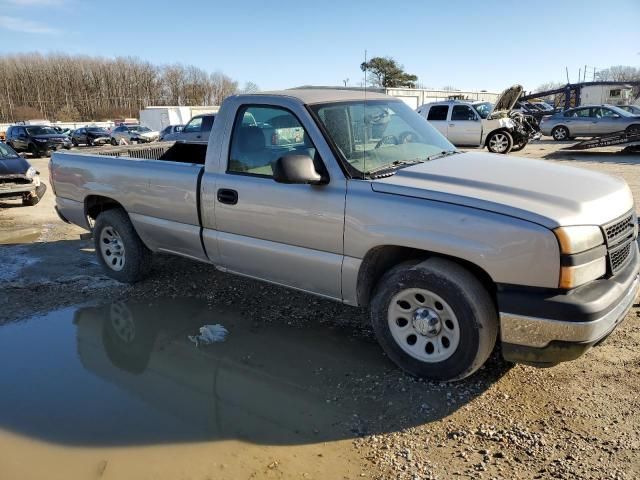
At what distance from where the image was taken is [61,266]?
624 centimetres

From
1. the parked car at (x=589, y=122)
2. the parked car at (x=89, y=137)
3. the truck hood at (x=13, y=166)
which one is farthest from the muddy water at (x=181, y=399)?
the parked car at (x=89, y=137)

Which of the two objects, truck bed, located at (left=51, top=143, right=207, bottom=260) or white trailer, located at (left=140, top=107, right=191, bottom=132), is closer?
truck bed, located at (left=51, top=143, right=207, bottom=260)

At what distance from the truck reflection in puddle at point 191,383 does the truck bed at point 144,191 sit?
0.80 m

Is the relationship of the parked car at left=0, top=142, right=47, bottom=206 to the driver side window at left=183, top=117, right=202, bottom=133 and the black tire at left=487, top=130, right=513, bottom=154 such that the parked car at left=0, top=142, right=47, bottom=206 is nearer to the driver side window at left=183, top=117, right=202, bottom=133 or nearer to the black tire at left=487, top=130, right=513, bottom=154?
the driver side window at left=183, top=117, right=202, bottom=133

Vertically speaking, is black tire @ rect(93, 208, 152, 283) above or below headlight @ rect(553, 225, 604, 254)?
below

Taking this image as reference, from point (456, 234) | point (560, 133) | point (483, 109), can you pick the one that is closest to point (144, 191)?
point (456, 234)

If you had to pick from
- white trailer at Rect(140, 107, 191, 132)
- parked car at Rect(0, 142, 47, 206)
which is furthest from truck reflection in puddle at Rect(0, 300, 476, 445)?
white trailer at Rect(140, 107, 191, 132)

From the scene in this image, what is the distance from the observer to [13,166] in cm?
1086

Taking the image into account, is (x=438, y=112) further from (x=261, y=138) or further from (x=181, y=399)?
(x=181, y=399)

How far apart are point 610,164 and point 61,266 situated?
15.2 m

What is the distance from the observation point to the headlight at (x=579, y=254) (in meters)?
2.74

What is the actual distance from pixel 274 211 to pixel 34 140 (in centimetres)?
2692

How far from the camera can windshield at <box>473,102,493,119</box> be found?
59.7 ft

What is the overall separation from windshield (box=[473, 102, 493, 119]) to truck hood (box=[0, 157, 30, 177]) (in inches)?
570
